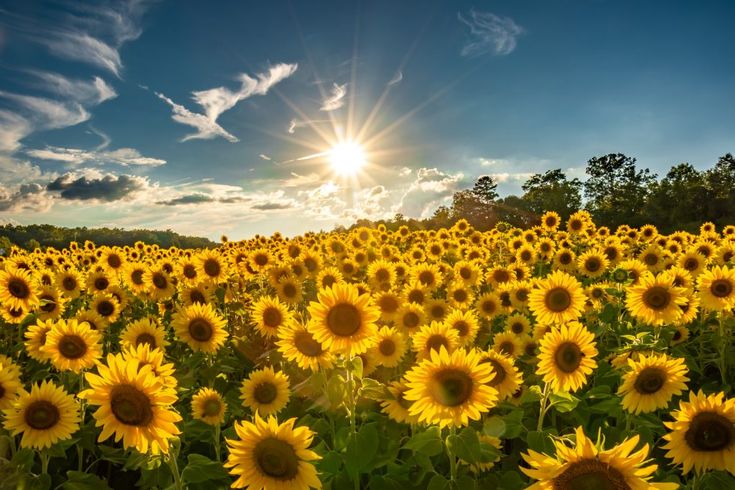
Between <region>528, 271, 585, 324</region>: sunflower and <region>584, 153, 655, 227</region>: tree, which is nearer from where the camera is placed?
<region>528, 271, 585, 324</region>: sunflower

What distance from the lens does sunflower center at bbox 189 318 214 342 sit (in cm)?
535

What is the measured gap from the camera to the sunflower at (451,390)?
280cm

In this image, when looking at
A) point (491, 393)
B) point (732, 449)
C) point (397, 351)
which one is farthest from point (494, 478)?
point (397, 351)

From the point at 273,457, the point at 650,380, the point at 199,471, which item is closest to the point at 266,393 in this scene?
the point at 199,471

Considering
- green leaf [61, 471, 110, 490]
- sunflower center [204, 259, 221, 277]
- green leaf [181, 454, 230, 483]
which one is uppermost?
sunflower center [204, 259, 221, 277]

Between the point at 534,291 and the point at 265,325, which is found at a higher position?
the point at 534,291

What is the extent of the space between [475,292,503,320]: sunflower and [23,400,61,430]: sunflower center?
6009 mm

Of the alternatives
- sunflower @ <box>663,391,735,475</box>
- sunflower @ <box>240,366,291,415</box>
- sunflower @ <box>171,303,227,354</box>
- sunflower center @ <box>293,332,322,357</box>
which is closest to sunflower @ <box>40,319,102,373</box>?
sunflower @ <box>171,303,227,354</box>

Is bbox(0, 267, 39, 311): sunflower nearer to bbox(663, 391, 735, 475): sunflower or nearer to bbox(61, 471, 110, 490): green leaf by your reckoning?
bbox(61, 471, 110, 490): green leaf

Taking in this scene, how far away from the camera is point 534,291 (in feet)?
19.0

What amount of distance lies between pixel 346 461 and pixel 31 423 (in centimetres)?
248

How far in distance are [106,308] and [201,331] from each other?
9.84 ft

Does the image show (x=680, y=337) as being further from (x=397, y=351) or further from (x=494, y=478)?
(x=494, y=478)

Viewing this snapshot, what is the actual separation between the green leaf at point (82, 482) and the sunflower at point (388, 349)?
2522mm
